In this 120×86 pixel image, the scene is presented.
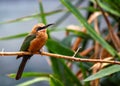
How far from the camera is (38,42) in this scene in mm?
634

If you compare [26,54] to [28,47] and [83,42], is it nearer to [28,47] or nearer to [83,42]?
[28,47]

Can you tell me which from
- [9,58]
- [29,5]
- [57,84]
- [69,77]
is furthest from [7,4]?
[57,84]

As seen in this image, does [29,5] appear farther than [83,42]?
Yes

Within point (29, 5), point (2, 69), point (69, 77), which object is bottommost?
point (2, 69)

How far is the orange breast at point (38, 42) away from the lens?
0.63 metres

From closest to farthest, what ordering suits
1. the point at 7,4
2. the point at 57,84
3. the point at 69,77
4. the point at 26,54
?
the point at 26,54 < the point at 57,84 < the point at 69,77 < the point at 7,4

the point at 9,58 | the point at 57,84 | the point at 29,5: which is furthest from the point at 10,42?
the point at 57,84

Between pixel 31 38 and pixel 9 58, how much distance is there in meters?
0.94

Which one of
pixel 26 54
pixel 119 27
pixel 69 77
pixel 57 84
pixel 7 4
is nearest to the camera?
pixel 26 54

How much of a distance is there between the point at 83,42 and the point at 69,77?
0.30 meters

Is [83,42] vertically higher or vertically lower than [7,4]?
lower

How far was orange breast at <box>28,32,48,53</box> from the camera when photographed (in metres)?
0.63

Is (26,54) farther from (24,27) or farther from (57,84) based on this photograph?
(24,27)

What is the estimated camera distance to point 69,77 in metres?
0.90
